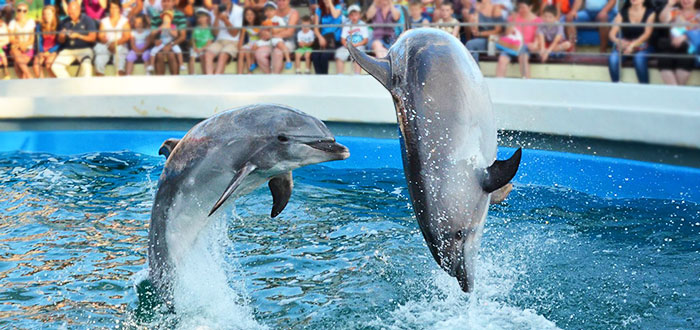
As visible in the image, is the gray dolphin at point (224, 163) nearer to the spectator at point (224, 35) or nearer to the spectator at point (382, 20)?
the spectator at point (382, 20)


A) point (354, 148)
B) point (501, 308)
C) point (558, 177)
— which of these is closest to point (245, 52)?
point (354, 148)

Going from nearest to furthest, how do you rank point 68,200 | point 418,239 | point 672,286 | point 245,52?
point 672,286 < point 418,239 < point 68,200 < point 245,52

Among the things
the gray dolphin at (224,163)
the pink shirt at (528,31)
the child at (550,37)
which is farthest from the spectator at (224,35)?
the gray dolphin at (224,163)

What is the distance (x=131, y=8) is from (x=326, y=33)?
3.18m

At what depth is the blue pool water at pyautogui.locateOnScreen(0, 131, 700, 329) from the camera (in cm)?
543

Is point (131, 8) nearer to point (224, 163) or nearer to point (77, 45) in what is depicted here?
point (77, 45)

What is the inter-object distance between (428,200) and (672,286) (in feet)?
7.89

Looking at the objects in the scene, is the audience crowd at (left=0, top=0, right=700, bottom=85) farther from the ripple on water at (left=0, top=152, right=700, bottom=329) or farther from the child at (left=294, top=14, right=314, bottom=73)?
the ripple on water at (left=0, top=152, right=700, bottom=329)

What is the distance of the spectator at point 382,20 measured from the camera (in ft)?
32.8

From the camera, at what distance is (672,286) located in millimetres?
5879

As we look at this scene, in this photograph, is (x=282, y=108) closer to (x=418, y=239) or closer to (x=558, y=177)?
(x=418, y=239)

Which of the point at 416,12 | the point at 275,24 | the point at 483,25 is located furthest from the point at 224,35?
the point at 483,25

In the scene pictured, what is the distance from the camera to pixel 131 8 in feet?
39.4

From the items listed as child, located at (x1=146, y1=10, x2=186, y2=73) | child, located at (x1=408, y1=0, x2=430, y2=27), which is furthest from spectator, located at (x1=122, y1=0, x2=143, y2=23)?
child, located at (x1=408, y1=0, x2=430, y2=27)
